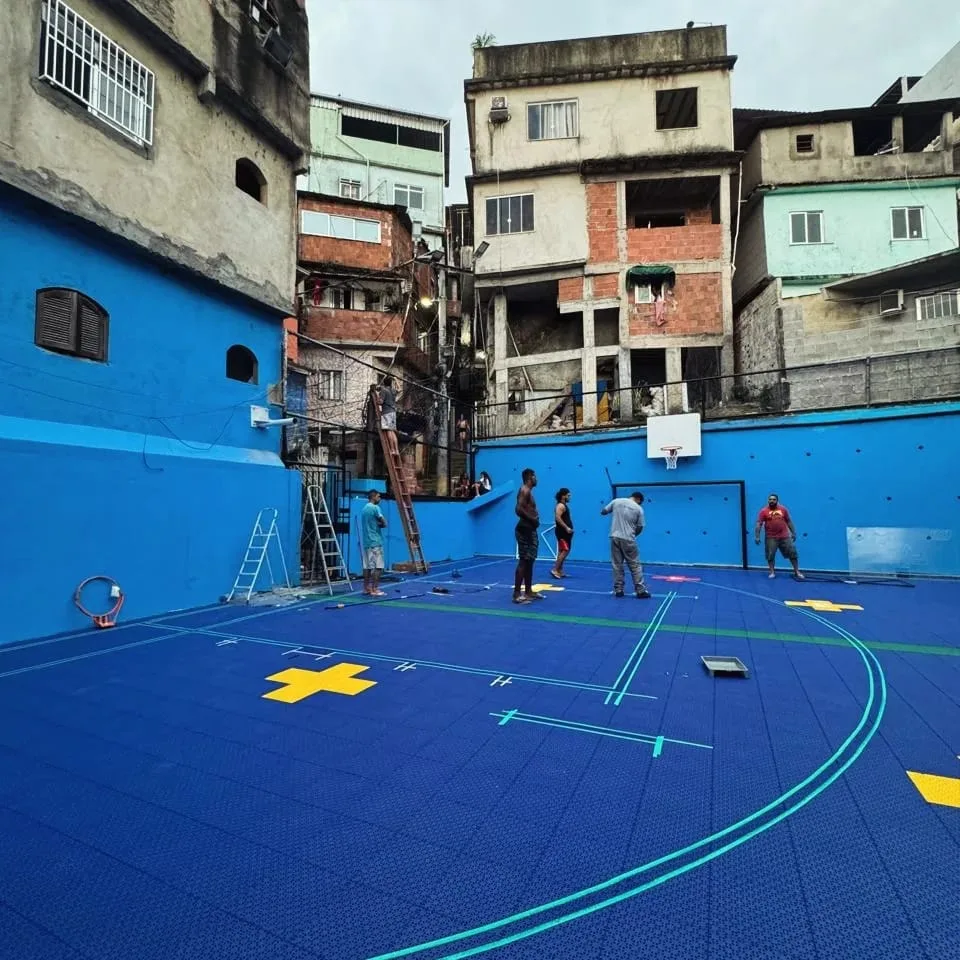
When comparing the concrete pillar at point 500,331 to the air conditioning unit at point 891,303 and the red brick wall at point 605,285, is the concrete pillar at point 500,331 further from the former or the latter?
the air conditioning unit at point 891,303

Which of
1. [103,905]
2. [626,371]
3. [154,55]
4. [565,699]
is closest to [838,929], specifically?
[565,699]

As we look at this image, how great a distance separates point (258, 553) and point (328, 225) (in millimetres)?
14982

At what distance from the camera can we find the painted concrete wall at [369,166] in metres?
22.7

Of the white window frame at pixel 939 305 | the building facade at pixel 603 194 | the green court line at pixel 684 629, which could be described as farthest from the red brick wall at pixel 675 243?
the green court line at pixel 684 629

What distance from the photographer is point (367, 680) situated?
4348mm

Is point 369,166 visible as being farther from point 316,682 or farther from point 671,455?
point 316,682

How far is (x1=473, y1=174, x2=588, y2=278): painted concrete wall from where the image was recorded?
17734 millimetres

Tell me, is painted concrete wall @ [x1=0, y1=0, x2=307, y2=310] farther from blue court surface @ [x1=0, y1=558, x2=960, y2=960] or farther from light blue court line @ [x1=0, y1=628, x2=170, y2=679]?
blue court surface @ [x1=0, y1=558, x2=960, y2=960]

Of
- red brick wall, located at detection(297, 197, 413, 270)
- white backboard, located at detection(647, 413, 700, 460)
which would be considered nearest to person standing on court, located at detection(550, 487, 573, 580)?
white backboard, located at detection(647, 413, 700, 460)

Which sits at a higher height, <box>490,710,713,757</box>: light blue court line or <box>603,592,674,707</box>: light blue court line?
<box>490,710,713,757</box>: light blue court line

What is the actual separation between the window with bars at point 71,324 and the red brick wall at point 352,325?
39.9 feet

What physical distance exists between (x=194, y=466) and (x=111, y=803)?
581 cm

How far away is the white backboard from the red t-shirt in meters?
2.41

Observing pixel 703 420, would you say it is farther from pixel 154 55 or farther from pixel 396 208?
pixel 396 208
